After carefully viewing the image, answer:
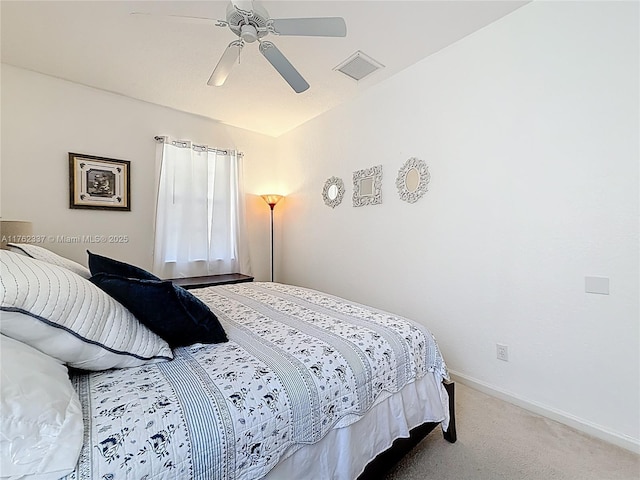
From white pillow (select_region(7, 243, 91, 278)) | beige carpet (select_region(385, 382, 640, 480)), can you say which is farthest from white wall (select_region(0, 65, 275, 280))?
beige carpet (select_region(385, 382, 640, 480))

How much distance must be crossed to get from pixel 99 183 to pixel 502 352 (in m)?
3.91

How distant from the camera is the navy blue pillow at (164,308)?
115 centimetres

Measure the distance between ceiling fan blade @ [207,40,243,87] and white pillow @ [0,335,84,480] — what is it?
1.78 metres

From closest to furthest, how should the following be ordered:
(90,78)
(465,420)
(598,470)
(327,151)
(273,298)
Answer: (598,470), (465,420), (273,298), (90,78), (327,151)

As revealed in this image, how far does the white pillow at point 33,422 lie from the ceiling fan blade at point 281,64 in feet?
5.96

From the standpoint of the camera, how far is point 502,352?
2207 mm

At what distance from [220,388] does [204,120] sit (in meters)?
3.58

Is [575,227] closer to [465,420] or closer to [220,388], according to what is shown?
[465,420]

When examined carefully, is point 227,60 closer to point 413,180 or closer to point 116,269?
point 116,269

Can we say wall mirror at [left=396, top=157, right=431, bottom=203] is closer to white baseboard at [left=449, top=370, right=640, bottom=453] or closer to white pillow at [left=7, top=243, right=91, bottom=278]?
white baseboard at [left=449, top=370, right=640, bottom=453]

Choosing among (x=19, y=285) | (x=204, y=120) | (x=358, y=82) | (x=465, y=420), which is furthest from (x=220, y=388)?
(x=204, y=120)

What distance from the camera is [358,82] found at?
299 cm

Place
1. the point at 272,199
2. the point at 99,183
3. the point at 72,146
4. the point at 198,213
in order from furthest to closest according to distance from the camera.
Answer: the point at 272,199
the point at 198,213
the point at 99,183
the point at 72,146

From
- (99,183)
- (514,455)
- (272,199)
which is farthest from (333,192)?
(514,455)
